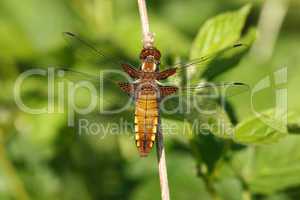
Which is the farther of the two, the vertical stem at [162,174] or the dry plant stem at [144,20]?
the dry plant stem at [144,20]

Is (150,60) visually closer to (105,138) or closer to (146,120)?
(146,120)

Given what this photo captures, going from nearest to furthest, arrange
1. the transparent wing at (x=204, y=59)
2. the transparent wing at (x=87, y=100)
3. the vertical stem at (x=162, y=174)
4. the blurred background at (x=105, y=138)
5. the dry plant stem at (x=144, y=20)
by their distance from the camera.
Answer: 1. the vertical stem at (x=162, y=174)
2. the dry plant stem at (x=144, y=20)
3. the transparent wing at (x=204, y=59)
4. the blurred background at (x=105, y=138)
5. the transparent wing at (x=87, y=100)

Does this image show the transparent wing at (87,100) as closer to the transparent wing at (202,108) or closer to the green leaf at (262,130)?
the transparent wing at (202,108)

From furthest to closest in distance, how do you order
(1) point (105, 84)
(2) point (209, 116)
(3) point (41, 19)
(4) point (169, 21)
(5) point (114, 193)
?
(4) point (169, 21) < (3) point (41, 19) < (5) point (114, 193) < (1) point (105, 84) < (2) point (209, 116)

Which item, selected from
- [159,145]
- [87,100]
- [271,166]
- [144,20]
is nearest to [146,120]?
[159,145]

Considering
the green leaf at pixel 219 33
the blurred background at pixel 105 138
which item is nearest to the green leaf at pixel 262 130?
the blurred background at pixel 105 138

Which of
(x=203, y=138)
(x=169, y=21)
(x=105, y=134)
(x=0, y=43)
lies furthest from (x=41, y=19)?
(x=203, y=138)

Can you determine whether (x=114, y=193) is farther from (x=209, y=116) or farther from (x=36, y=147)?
(x=209, y=116)
